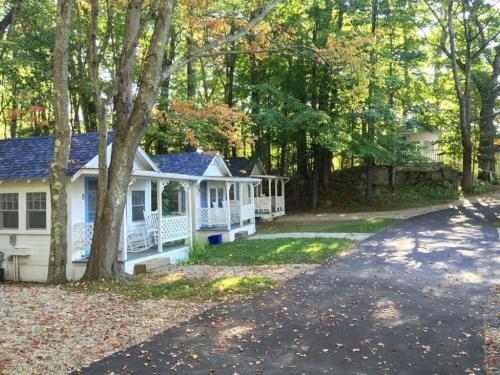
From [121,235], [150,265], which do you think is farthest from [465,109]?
[121,235]

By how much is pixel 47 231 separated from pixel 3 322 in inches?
252

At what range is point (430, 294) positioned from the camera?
8.52 m

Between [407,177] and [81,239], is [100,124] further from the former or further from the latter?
[407,177]

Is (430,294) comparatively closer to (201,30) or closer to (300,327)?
(300,327)

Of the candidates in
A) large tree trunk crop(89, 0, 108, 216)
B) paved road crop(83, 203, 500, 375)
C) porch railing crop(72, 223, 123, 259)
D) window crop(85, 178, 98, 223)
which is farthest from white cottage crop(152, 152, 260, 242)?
paved road crop(83, 203, 500, 375)

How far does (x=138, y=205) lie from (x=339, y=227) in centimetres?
898

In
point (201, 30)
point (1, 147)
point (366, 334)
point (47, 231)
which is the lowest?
point (366, 334)

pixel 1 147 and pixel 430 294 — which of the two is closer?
pixel 430 294

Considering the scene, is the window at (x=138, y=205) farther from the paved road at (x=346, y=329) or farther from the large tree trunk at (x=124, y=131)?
the paved road at (x=346, y=329)

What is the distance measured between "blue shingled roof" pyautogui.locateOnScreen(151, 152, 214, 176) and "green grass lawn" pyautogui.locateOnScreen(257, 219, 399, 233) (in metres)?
4.37

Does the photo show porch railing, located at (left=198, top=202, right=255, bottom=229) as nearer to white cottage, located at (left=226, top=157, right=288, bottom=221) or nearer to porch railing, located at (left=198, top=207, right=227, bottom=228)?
porch railing, located at (left=198, top=207, right=227, bottom=228)

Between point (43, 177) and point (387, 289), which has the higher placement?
point (43, 177)

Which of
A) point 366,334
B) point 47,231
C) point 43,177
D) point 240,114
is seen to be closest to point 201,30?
point 240,114

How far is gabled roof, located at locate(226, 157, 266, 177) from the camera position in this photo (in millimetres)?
26203
